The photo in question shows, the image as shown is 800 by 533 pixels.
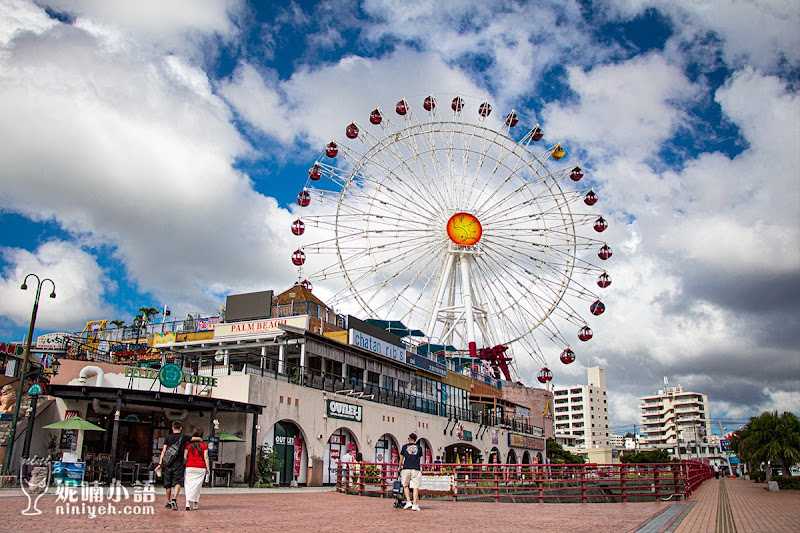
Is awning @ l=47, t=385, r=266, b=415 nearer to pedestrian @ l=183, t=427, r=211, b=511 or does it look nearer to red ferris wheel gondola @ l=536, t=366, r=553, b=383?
pedestrian @ l=183, t=427, r=211, b=511

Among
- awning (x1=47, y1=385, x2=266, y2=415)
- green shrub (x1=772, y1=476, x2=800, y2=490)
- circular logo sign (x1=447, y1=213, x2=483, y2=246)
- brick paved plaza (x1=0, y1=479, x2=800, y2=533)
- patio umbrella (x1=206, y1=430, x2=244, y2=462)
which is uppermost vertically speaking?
circular logo sign (x1=447, y1=213, x2=483, y2=246)

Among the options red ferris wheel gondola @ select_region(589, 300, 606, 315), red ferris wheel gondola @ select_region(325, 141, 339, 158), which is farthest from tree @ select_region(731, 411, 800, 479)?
red ferris wheel gondola @ select_region(325, 141, 339, 158)

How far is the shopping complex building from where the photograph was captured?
2480 cm

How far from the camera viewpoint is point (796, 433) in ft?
143

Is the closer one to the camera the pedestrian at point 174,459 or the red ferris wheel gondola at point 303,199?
the pedestrian at point 174,459

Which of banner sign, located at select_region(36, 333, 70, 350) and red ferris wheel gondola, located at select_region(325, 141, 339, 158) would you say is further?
red ferris wheel gondola, located at select_region(325, 141, 339, 158)

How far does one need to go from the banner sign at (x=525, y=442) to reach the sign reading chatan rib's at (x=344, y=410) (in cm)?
2688

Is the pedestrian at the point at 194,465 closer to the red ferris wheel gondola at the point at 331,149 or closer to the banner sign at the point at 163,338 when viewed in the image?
the banner sign at the point at 163,338

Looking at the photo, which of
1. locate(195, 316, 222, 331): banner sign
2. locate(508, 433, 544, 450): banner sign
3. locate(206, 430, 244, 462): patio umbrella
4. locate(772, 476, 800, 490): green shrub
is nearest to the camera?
locate(206, 430, 244, 462): patio umbrella

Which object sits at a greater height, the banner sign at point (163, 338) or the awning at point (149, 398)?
the banner sign at point (163, 338)

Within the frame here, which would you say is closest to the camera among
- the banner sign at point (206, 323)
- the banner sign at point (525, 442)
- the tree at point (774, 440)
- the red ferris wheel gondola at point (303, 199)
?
the banner sign at point (206, 323)

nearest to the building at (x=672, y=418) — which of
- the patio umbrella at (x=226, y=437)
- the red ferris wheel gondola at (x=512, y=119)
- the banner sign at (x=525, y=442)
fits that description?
the banner sign at (x=525, y=442)

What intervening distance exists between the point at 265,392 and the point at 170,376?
4697mm

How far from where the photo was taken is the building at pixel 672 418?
495 feet
